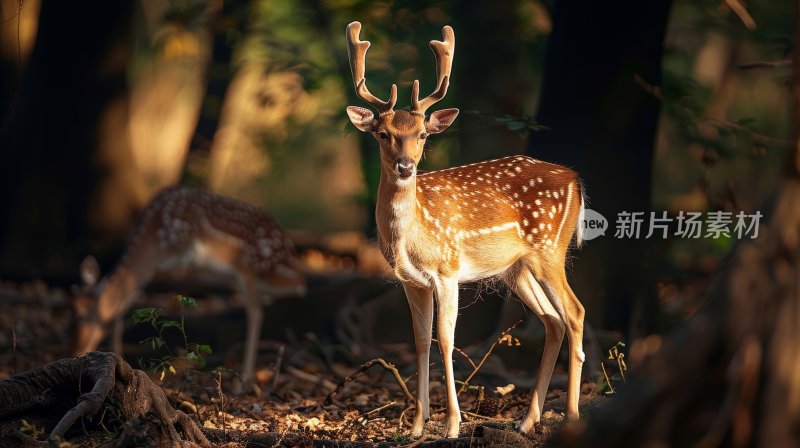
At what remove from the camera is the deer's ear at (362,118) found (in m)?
6.32

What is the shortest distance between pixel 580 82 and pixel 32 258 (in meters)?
6.89

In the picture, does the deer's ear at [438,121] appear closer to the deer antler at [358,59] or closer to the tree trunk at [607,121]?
the deer antler at [358,59]

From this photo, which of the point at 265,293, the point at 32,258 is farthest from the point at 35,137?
the point at 265,293

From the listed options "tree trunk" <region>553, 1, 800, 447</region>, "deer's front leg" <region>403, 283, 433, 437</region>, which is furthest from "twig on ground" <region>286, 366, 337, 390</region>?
"tree trunk" <region>553, 1, 800, 447</region>

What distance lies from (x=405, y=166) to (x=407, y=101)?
5.13 m

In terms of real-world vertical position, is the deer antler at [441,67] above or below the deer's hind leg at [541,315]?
above

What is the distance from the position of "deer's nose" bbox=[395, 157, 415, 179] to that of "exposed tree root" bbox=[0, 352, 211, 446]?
1691mm

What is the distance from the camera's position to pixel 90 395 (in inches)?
205

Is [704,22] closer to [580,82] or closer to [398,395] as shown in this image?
[580,82]

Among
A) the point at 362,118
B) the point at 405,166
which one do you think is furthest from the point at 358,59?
the point at 405,166

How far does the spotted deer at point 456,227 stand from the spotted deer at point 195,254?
351 centimetres

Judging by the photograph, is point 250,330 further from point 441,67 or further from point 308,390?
point 441,67

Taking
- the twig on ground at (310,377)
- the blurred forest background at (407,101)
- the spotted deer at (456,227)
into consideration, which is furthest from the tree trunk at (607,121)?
the twig on ground at (310,377)

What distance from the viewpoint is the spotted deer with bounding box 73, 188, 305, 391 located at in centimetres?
996
